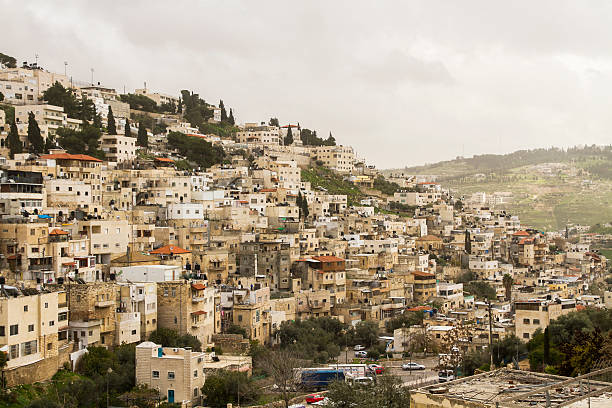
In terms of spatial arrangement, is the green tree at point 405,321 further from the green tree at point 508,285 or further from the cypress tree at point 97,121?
the cypress tree at point 97,121

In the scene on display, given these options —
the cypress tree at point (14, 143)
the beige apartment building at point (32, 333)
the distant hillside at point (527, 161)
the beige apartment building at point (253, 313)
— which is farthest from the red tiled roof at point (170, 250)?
the distant hillside at point (527, 161)

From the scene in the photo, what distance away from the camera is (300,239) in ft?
186

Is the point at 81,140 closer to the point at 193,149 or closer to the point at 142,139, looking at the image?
the point at 142,139

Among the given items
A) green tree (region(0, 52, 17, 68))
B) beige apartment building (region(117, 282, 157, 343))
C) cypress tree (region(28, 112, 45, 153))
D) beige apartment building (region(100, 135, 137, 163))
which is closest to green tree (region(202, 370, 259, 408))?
beige apartment building (region(117, 282, 157, 343))

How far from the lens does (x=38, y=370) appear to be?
102 feet

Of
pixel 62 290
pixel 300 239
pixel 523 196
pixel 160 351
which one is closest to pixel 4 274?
pixel 62 290

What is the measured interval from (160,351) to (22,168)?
2109cm

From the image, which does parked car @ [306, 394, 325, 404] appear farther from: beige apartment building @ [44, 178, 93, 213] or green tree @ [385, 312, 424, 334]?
beige apartment building @ [44, 178, 93, 213]

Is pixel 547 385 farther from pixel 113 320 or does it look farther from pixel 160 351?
pixel 113 320

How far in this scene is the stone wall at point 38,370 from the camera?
29.9 metres

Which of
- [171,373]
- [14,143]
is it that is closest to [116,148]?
[14,143]

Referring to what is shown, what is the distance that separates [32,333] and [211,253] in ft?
61.1

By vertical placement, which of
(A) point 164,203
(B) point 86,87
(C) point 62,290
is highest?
(B) point 86,87

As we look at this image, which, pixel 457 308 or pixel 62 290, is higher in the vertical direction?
pixel 62 290
